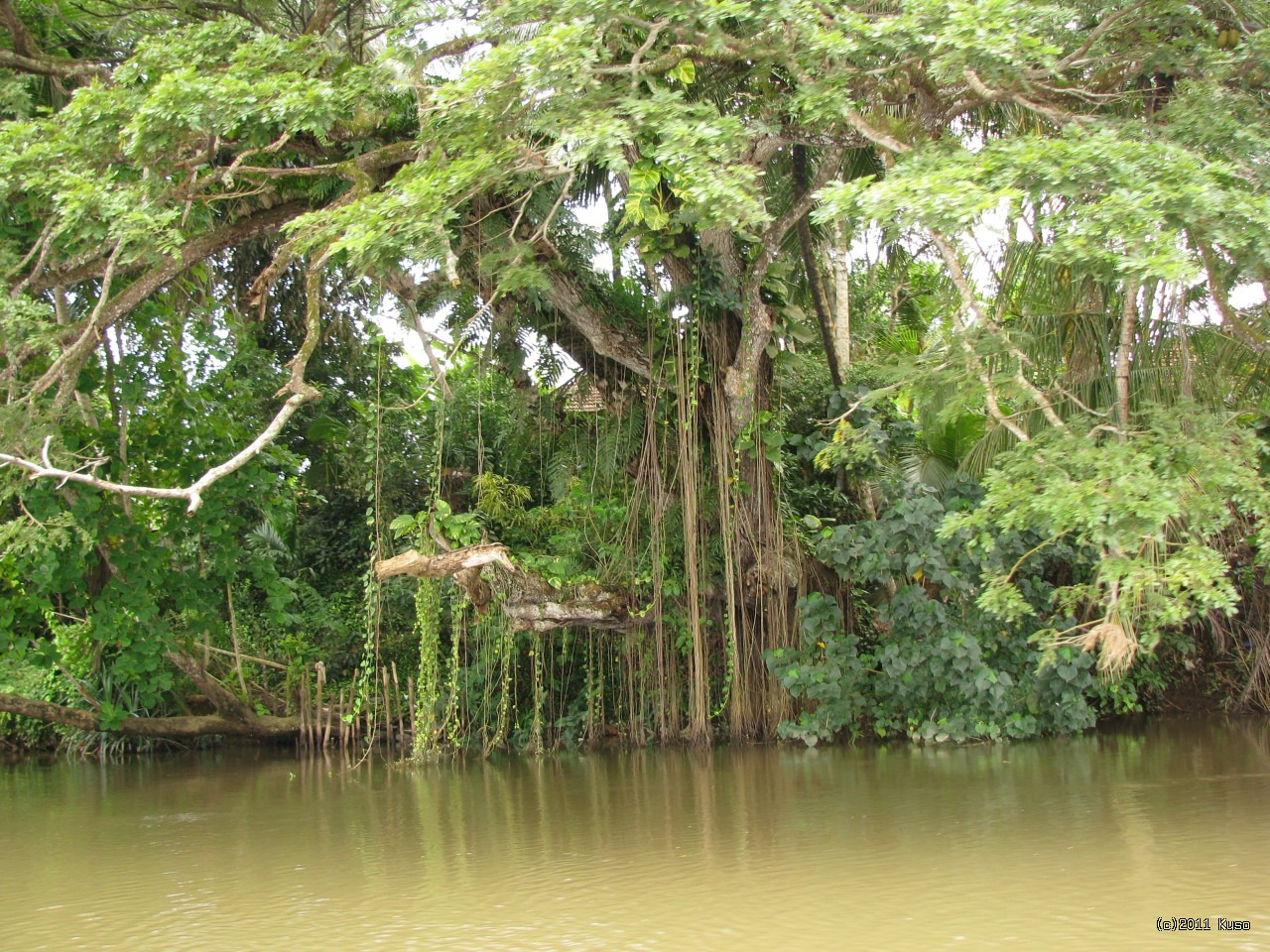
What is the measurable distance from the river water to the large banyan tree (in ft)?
3.18

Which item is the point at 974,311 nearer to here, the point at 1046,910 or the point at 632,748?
the point at 1046,910

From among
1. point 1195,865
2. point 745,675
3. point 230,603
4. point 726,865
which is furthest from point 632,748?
point 1195,865

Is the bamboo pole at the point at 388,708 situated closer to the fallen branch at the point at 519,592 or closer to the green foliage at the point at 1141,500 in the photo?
the fallen branch at the point at 519,592

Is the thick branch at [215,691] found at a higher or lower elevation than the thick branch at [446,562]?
lower

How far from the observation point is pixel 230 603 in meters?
9.55

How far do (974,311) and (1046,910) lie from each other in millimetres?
2624

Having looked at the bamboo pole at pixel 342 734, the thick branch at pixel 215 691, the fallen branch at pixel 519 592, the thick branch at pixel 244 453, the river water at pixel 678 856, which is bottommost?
the river water at pixel 678 856

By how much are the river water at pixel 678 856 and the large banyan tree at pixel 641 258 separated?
3.18 feet

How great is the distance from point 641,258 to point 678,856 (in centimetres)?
462

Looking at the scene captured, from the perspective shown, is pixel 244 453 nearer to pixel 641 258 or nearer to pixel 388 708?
pixel 641 258

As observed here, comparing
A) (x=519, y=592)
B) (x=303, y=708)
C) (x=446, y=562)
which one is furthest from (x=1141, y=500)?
(x=303, y=708)

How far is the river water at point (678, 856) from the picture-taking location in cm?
354

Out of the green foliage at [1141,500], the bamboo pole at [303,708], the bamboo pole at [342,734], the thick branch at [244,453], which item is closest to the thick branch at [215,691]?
the bamboo pole at [303,708]

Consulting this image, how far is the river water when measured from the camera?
354 cm
